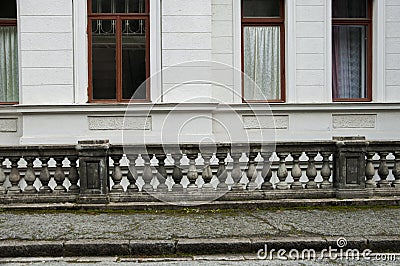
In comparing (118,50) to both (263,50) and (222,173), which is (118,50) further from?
(222,173)

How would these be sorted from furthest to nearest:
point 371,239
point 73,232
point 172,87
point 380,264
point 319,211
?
1. point 172,87
2. point 319,211
3. point 73,232
4. point 371,239
5. point 380,264

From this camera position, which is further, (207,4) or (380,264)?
(207,4)

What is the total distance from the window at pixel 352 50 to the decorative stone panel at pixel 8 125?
797cm

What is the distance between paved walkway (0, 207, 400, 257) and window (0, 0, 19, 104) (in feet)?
15.7

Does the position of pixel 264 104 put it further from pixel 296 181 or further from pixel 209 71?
pixel 296 181

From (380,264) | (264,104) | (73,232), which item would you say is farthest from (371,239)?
(264,104)

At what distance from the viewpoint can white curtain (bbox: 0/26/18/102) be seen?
12.2 metres

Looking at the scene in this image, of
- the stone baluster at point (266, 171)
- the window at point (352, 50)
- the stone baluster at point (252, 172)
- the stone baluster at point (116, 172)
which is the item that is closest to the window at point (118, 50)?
the stone baluster at point (116, 172)

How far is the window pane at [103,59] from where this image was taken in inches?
460

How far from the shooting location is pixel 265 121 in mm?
11898

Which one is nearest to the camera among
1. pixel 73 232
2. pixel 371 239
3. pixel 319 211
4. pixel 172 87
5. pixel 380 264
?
pixel 380 264

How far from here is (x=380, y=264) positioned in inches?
237

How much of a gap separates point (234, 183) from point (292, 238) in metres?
2.24

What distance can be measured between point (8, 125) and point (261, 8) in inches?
270
